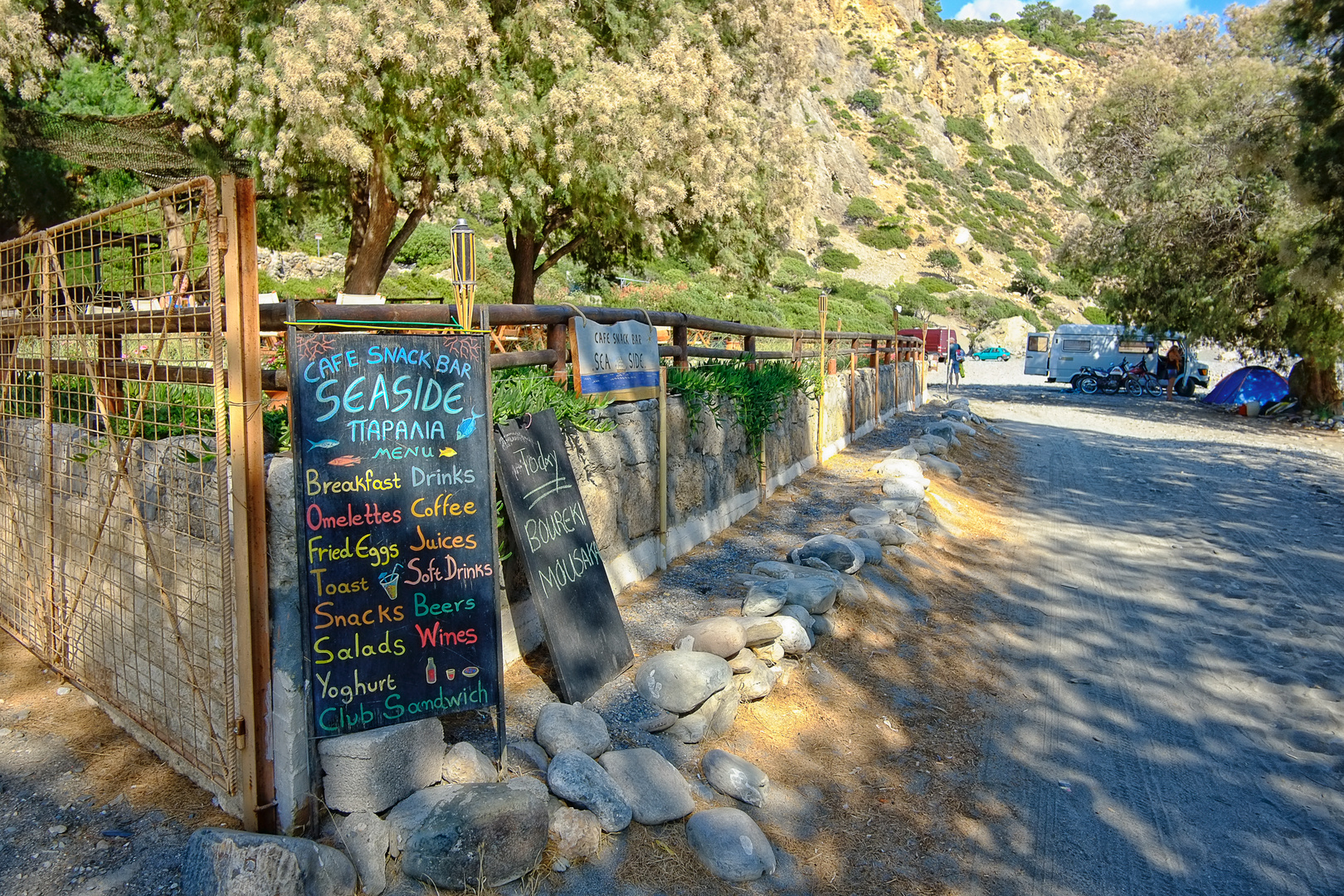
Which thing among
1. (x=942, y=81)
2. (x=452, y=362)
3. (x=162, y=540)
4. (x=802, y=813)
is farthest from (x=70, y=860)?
(x=942, y=81)

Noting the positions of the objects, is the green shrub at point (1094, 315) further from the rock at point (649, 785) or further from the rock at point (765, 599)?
the rock at point (649, 785)

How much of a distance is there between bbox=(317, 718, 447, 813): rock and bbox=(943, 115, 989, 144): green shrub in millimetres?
100570

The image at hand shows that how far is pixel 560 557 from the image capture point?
14.6 feet

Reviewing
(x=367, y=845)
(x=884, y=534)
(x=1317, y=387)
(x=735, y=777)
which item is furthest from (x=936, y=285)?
(x=367, y=845)

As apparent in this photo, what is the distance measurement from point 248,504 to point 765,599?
315 cm

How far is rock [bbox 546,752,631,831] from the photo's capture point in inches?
136

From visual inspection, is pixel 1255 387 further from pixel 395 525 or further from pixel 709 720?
pixel 395 525

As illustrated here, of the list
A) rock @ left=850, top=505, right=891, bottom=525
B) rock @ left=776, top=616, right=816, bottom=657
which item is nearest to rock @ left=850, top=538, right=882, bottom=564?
rock @ left=850, top=505, right=891, bottom=525

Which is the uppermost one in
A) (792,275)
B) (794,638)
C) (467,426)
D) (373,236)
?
(792,275)

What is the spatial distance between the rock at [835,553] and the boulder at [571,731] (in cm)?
279

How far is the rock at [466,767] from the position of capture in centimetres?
337

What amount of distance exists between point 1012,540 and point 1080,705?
376 cm

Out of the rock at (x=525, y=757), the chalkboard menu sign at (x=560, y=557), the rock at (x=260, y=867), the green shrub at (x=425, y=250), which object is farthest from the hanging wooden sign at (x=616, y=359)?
the green shrub at (x=425, y=250)

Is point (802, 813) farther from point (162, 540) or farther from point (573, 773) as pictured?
point (162, 540)
